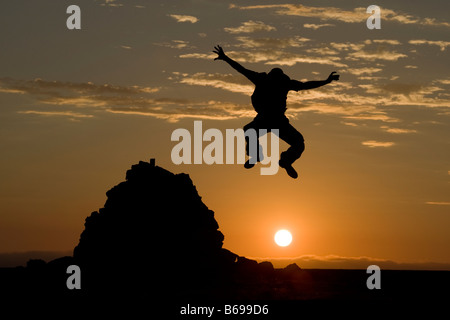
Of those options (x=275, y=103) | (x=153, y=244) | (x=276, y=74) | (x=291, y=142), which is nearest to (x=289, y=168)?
(x=291, y=142)

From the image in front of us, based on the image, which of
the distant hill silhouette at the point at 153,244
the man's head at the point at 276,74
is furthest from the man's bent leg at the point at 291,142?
the distant hill silhouette at the point at 153,244

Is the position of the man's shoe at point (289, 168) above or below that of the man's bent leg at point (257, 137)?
below

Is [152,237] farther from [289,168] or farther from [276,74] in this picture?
[276,74]

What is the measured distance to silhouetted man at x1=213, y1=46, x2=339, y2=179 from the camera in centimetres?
2181

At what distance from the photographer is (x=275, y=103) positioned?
22.6 metres

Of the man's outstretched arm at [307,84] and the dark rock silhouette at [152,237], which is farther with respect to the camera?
the dark rock silhouette at [152,237]

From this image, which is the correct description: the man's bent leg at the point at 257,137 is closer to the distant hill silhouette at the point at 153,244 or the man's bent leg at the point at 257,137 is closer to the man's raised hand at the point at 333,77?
the man's raised hand at the point at 333,77

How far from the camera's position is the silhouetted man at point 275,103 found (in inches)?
859

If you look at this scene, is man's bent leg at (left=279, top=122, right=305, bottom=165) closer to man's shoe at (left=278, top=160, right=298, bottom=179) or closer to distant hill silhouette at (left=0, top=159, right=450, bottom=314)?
man's shoe at (left=278, top=160, right=298, bottom=179)

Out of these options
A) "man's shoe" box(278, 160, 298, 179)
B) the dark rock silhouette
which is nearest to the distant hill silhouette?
the dark rock silhouette

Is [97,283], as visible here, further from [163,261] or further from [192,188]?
[192,188]

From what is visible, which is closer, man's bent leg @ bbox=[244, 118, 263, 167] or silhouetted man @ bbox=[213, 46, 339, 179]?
silhouetted man @ bbox=[213, 46, 339, 179]
